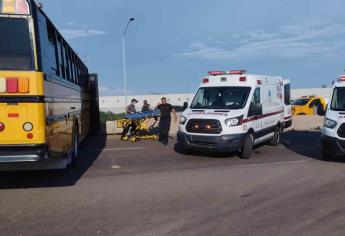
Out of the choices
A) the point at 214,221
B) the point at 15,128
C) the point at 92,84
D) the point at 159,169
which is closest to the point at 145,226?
the point at 214,221

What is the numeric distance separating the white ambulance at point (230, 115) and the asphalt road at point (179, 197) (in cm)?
53

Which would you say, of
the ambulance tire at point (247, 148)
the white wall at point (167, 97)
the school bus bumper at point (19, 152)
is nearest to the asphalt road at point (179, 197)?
the ambulance tire at point (247, 148)

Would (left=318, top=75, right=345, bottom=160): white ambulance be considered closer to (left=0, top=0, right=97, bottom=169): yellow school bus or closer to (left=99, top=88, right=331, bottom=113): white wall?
(left=0, top=0, right=97, bottom=169): yellow school bus

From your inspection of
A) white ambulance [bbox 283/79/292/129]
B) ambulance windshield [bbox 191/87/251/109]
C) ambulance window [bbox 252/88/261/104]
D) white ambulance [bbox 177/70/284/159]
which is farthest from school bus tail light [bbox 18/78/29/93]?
white ambulance [bbox 283/79/292/129]

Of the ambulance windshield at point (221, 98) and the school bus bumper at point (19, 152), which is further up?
the ambulance windshield at point (221, 98)

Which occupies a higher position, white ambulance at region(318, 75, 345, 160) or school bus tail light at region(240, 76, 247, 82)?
school bus tail light at region(240, 76, 247, 82)

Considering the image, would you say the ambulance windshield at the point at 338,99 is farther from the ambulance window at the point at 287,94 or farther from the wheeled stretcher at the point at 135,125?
the wheeled stretcher at the point at 135,125

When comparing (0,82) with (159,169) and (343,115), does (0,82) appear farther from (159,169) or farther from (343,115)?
(343,115)

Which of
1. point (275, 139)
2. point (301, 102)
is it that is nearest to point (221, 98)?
point (275, 139)

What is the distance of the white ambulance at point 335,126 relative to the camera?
11.8m

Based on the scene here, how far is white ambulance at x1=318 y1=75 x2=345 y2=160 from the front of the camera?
1184 cm

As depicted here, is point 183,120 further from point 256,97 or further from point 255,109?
point 256,97

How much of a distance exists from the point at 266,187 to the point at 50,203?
399 cm

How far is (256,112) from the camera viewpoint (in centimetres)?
1413
